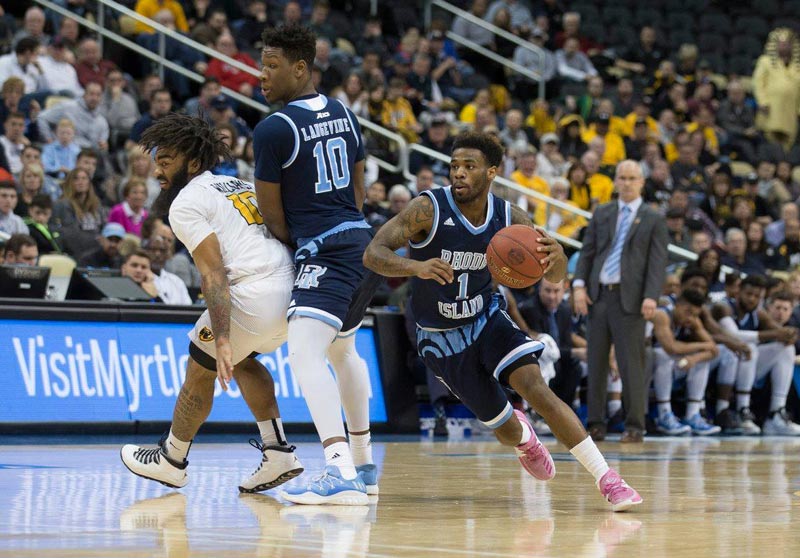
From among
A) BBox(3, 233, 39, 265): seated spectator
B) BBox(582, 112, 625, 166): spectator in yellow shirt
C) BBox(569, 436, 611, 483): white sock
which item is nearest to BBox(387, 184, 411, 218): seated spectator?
BBox(3, 233, 39, 265): seated spectator

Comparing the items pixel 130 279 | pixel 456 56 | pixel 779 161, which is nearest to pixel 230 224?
pixel 130 279

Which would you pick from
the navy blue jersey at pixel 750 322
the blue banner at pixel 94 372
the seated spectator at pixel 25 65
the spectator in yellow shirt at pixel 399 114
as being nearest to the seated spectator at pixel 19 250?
the blue banner at pixel 94 372

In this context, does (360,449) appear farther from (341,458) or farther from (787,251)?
(787,251)

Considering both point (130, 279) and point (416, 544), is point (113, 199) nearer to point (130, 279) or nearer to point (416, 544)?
point (130, 279)

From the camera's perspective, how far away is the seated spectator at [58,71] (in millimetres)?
14266

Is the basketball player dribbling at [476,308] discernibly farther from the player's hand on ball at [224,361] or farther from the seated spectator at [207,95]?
the seated spectator at [207,95]

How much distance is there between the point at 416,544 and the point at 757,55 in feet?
68.2

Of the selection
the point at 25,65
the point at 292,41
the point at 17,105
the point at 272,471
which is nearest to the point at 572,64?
the point at 25,65

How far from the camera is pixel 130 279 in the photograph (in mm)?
10719

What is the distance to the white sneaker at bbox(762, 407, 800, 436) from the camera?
1357 cm

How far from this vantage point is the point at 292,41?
19.0 feet

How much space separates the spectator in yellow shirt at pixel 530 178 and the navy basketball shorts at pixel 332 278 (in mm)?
10262

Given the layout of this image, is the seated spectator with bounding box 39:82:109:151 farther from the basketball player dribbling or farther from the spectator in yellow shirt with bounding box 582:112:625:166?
the basketball player dribbling

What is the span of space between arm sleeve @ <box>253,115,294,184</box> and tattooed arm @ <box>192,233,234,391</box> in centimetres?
35
